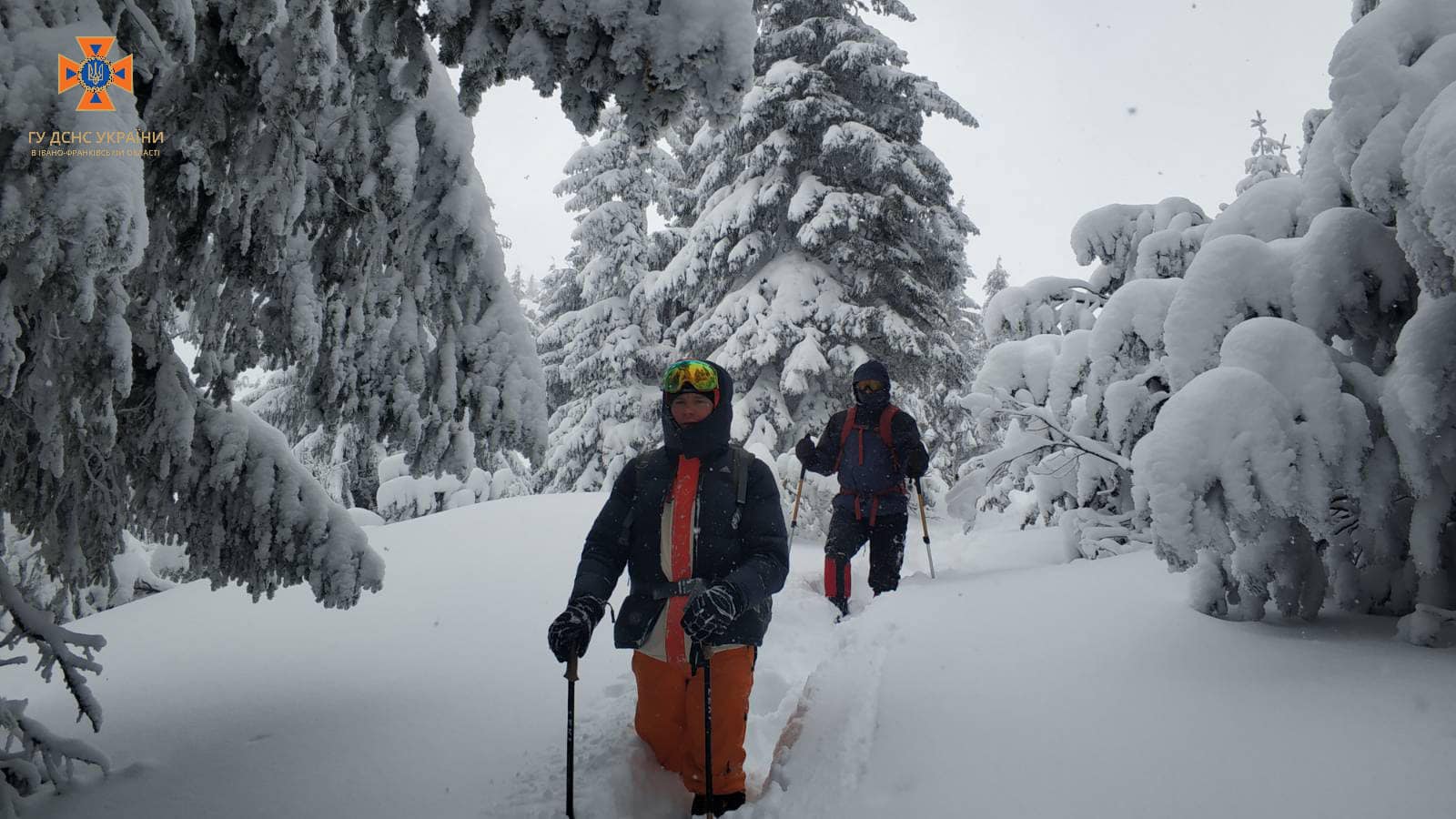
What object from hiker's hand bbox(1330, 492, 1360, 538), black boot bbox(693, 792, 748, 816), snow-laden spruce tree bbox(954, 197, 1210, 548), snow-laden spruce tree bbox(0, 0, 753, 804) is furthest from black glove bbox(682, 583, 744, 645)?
hiker's hand bbox(1330, 492, 1360, 538)

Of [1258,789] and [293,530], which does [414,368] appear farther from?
[1258,789]

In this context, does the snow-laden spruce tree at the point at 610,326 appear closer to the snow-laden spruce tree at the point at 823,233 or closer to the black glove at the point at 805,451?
the snow-laden spruce tree at the point at 823,233

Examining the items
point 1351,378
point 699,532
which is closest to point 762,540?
point 699,532

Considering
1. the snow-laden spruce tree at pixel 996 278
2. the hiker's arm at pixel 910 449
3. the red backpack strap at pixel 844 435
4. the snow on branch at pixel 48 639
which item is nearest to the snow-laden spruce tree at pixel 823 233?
the red backpack strap at pixel 844 435

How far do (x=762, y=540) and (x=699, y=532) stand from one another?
33 cm

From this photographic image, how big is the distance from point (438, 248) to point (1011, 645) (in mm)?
3879

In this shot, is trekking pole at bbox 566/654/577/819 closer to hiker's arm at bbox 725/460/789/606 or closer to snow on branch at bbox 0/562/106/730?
hiker's arm at bbox 725/460/789/606

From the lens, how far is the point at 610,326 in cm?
2041

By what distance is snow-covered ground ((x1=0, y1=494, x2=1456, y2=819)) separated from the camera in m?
2.70

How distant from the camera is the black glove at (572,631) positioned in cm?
335

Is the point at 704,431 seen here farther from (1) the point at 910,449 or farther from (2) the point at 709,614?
(1) the point at 910,449

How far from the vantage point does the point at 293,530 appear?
3598mm

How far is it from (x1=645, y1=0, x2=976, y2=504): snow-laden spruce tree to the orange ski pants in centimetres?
916

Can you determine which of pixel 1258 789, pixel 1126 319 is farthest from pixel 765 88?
pixel 1258 789
